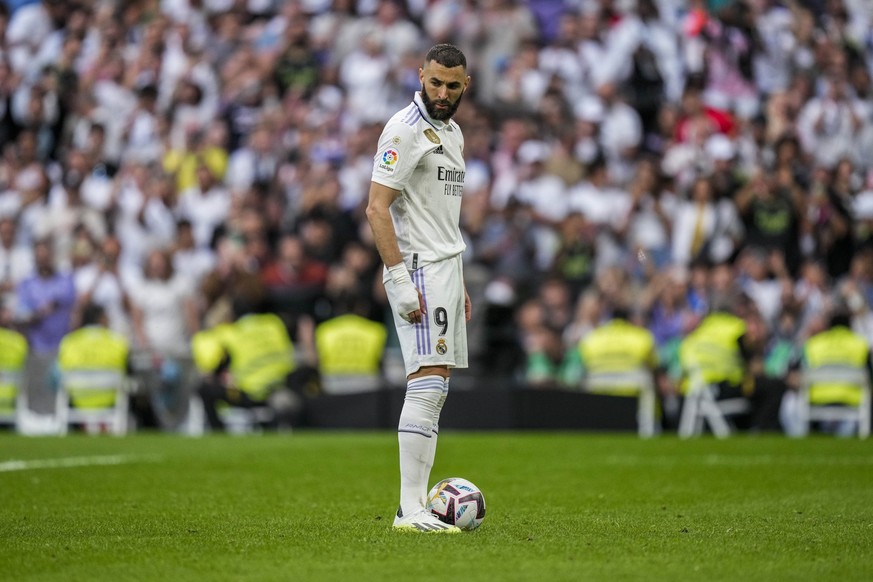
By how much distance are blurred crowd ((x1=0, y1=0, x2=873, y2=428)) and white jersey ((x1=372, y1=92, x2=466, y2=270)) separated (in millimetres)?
10578

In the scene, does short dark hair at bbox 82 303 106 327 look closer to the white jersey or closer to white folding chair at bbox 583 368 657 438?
white folding chair at bbox 583 368 657 438

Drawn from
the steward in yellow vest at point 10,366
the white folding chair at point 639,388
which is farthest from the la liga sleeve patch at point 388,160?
the steward in yellow vest at point 10,366

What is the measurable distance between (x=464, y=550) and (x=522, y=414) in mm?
11182

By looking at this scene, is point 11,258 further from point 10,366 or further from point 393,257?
point 393,257

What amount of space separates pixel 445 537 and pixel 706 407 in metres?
11.0

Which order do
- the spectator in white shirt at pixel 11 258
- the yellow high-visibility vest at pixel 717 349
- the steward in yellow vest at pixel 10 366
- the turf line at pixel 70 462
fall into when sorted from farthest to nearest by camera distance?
the spectator in white shirt at pixel 11 258
the steward in yellow vest at pixel 10 366
the yellow high-visibility vest at pixel 717 349
the turf line at pixel 70 462

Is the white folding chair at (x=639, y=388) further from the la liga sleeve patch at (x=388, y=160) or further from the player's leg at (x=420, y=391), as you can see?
the la liga sleeve patch at (x=388, y=160)

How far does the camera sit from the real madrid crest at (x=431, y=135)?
7.76 meters

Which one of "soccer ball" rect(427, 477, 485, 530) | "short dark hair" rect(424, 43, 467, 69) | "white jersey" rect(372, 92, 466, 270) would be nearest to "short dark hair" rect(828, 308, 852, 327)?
"white jersey" rect(372, 92, 466, 270)

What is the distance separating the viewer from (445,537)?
7305mm

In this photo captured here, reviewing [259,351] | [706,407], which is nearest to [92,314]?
[259,351]

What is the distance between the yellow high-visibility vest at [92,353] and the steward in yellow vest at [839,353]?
8.44 m

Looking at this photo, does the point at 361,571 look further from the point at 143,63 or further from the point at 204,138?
the point at 143,63

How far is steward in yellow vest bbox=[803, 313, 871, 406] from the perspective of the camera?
1714 centimetres
